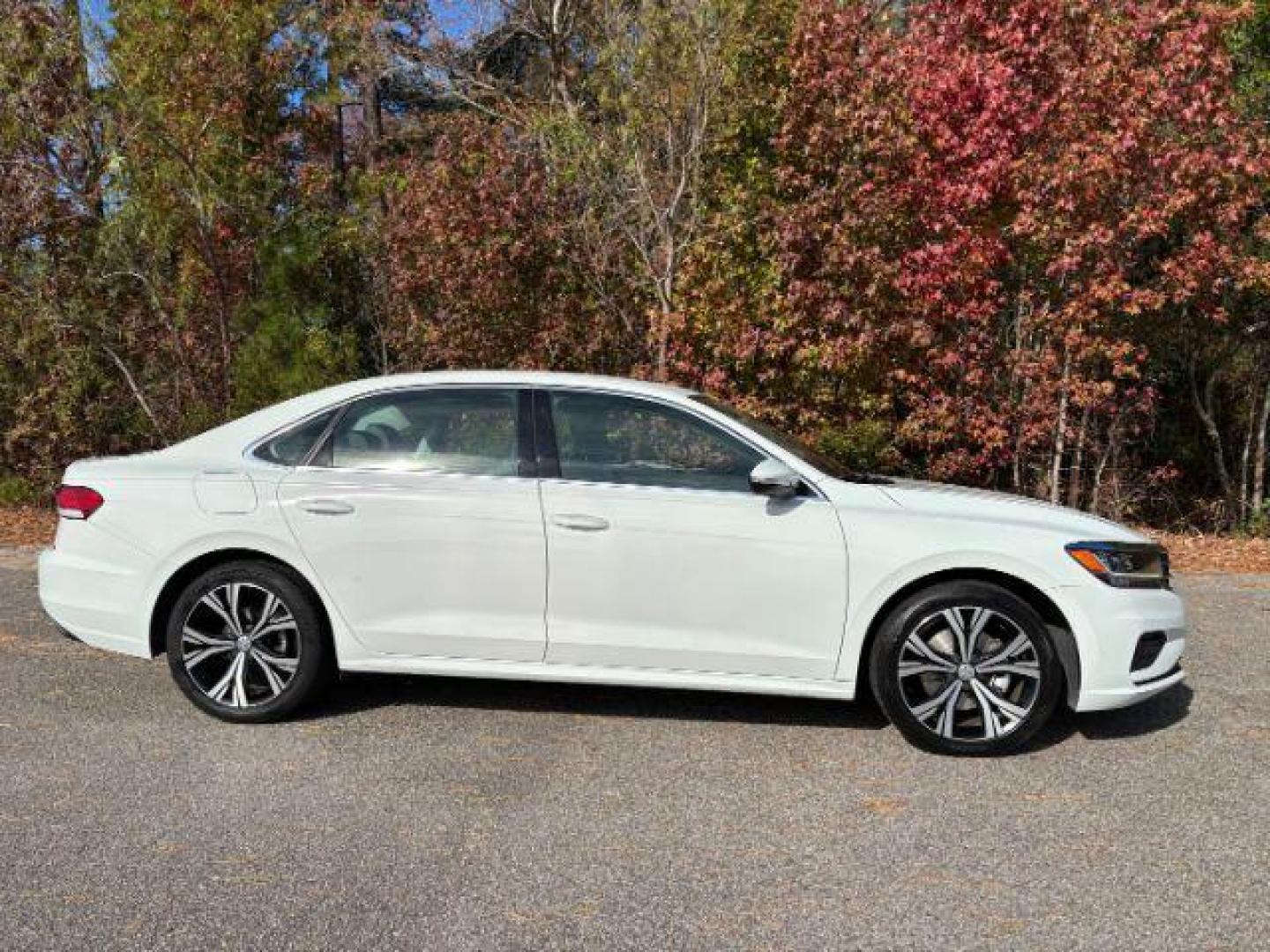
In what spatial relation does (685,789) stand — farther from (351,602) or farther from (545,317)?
(545,317)

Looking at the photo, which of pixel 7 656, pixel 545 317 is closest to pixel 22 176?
pixel 545 317

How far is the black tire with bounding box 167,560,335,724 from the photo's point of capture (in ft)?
15.4

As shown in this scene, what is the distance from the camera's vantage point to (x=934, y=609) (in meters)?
4.41

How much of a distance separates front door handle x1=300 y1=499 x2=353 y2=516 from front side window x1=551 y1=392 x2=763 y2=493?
97 cm

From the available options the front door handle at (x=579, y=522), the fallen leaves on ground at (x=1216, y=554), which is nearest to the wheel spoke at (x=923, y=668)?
the front door handle at (x=579, y=522)

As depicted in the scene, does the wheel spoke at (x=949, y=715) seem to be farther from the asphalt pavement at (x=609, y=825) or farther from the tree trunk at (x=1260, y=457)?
the tree trunk at (x=1260, y=457)

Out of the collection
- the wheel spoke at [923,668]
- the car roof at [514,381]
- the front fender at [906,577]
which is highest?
the car roof at [514,381]

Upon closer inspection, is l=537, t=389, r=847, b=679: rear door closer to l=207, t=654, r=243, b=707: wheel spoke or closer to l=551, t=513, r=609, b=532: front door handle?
l=551, t=513, r=609, b=532: front door handle

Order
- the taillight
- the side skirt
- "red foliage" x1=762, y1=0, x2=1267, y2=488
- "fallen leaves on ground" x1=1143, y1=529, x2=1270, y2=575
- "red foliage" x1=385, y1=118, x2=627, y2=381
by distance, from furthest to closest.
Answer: "red foliage" x1=385, y1=118, x2=627, y2=381 < "red foliage" x1=762, y1=0, x2=1267, y2=488 < "fallen leaves on ground" x1=1143, y1=529, x2=1270, y2=575 < the taillight < the side skirt

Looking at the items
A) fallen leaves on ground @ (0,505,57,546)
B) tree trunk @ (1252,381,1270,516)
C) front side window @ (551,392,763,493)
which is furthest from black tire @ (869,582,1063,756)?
tree trunk @ (1252,381,1270,516)

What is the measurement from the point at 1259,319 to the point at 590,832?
10.8 metres

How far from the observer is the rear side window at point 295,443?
15.8 ft

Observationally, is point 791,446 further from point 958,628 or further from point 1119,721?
point 1119,721

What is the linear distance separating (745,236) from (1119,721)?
621 cm
